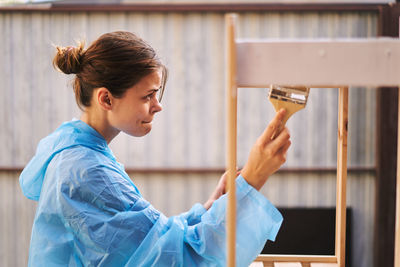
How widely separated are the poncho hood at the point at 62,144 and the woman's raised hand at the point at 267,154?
0.53m

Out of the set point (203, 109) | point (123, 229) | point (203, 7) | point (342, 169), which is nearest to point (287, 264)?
point (342, 169)

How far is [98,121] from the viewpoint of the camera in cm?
140

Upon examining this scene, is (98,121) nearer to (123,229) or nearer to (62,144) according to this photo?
(62,144)

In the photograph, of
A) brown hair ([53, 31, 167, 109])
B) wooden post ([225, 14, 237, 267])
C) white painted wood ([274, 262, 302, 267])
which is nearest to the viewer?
wooden post ([225, 14, 237, 267])

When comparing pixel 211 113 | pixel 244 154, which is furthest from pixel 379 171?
pixel 211 113

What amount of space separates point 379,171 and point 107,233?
2.77 m

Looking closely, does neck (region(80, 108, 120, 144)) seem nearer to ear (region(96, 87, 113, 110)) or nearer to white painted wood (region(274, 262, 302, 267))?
ear (region(96, 87, 113, 110))

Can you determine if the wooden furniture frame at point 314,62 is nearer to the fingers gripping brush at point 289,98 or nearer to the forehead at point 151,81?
the fingers gripping brush at point 289,98

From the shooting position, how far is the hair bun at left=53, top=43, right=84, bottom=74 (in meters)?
1.36

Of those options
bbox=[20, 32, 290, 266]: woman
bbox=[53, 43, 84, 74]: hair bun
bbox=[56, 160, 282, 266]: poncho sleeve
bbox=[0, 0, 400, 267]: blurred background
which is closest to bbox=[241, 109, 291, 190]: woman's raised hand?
bbox=[20, 32, 290, 266]: woman

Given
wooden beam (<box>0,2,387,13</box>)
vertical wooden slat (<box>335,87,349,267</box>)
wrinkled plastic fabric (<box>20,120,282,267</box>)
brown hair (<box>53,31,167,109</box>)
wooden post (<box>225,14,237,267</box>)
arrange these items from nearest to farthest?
wooden post (<box>225,14,237,267</box>)
wrinkled plastic fabric (<box>20,120,282,267</box>)
brown hair (<box>53,31,167,109</box>)
vertical wooden slat (<box>335,87,349,267</box>)
wooden beam (<box>0,2,387,13</box>)

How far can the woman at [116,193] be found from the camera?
1.08m

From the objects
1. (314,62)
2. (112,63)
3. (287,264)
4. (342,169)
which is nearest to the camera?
(314,62)

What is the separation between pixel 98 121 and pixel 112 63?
0.21 metres
